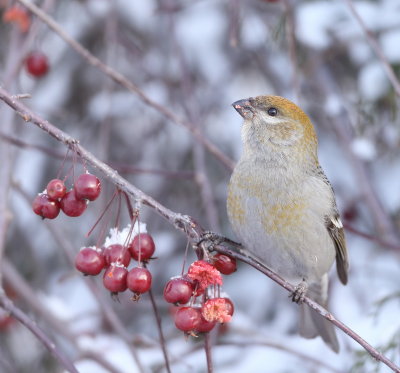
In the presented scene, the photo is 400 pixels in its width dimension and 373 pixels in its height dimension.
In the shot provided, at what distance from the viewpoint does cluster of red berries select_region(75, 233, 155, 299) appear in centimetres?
186

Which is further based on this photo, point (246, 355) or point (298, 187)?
point (246, 355)

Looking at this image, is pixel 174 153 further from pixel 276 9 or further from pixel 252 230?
pixel 252 230

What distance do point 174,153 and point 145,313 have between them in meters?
1.10

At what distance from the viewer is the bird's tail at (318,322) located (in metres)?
3.21

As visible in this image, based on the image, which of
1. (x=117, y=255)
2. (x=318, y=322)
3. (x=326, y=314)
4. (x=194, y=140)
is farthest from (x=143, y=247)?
(x=194, y=140)

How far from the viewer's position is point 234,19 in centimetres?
285

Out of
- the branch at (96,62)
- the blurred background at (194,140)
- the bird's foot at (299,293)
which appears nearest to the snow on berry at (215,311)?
the bird's foot at (299,293)

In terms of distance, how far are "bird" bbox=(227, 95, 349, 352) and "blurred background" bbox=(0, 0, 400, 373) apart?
52 centimetres

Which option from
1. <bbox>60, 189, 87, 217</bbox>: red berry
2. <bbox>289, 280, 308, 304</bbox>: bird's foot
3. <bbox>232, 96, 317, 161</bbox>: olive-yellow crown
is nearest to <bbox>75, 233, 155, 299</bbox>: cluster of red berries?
<bbox>60, 189, 87, 217</bbox>: red berry

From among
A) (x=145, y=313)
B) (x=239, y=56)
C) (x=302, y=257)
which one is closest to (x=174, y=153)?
(x=239, y=56)

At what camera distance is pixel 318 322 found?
3295 millimetres

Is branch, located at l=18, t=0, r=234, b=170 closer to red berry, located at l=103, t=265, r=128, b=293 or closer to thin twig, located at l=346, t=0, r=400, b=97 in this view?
thin twig, located at l=346, t=0, r=400, b=97

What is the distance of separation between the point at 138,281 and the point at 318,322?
169 centimetres

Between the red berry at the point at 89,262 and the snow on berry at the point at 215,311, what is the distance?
1.09ft
